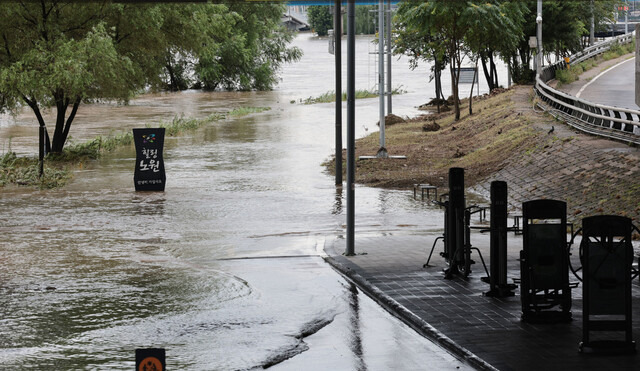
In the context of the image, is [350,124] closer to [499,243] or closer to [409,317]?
[499,243]

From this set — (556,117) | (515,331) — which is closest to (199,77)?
(556,117)

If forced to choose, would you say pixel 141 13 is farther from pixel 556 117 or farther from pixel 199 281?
pixel 199 281

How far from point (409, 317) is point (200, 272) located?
15.6 ft

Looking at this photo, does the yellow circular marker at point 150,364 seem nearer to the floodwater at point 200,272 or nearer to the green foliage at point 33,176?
the floodwater at point 200,272

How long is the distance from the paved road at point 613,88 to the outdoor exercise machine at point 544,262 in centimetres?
3015

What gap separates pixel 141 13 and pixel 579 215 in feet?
69.3

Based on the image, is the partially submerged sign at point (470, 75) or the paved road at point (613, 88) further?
the partially submerged sign at point (470, 75)

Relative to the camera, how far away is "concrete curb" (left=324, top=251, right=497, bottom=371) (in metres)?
10.1

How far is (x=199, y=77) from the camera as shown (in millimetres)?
88312

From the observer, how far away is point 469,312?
12141 mm

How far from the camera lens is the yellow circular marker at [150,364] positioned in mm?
6398

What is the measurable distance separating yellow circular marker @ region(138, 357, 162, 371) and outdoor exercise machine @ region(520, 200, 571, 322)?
5893 mm

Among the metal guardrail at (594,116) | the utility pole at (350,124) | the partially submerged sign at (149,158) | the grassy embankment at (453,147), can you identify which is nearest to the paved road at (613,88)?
the metal guardrail at (594,116)

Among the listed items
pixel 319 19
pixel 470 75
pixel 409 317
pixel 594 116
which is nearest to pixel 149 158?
pixel 594 116
